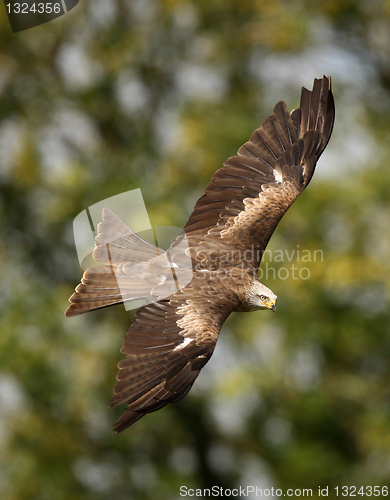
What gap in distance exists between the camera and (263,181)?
206 inches

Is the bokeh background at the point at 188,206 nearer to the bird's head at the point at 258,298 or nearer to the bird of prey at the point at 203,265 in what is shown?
the bird of prey at the point at 203,265

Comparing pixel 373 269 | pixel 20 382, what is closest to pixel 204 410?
pixel 20 382

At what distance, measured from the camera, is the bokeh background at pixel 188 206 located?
1365 centimetres

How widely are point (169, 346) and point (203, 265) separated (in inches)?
26.3

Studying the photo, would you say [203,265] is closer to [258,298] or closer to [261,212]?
[258,298]

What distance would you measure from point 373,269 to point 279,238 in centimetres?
223

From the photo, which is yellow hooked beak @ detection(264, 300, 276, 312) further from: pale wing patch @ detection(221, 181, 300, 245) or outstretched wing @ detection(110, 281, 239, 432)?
pale wing patch @ detection(221, 181, 300, 245)

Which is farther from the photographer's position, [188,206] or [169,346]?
[188,206]

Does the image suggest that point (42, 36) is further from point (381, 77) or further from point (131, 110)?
point (381, 77)

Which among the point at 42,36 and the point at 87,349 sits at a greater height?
the point at 42,36

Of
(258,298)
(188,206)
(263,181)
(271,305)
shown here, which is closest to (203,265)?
(258,298)

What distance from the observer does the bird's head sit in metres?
4.27

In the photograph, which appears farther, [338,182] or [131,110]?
[131,110]

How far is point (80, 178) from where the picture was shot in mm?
13523
